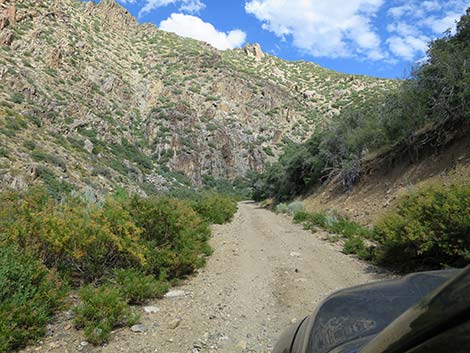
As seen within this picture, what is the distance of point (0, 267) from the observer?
4.17m

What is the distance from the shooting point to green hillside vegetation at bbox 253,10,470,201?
11117 mm

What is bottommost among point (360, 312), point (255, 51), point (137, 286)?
point (137, 286)

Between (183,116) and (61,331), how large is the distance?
141 feet

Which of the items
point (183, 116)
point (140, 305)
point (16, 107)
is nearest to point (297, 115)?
point (183, 116)

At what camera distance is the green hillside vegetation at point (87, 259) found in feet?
13.2

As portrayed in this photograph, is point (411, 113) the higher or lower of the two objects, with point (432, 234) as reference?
higher

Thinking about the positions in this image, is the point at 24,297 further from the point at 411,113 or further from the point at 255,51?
the point at 255,51

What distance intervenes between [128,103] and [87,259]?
42.6 metres

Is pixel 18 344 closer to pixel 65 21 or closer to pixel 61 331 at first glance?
pixel 61 331

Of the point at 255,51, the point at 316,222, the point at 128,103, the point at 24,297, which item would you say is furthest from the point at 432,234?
the point at 255,51

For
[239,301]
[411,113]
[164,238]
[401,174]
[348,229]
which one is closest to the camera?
[239,301]

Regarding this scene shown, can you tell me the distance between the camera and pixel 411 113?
13.0 meters

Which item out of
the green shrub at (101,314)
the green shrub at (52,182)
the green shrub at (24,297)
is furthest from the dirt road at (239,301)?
the green shrub at (52,182)

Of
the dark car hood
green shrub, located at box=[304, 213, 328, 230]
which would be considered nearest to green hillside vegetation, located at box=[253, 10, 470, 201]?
green shrub, located at box=[304, 213, 328, 230]
